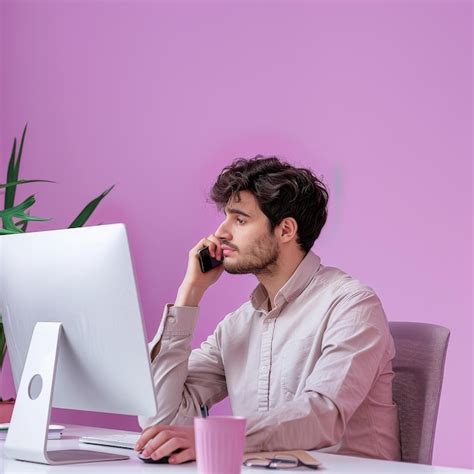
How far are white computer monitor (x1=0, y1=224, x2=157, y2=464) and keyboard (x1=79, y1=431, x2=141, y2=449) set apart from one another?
125 mm

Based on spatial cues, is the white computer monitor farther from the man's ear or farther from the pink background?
the pink background

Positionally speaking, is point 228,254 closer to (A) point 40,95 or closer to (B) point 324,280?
(B) point 324,280

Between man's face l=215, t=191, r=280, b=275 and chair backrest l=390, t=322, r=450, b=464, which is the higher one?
man's face l=215, t=191, r=280, b=275

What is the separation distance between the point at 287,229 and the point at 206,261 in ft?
0.81

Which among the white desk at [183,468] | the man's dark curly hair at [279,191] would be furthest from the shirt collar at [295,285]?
the white desk at [183,468]

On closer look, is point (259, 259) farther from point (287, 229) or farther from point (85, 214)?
point (85, 214)

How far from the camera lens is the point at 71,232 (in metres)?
1.75

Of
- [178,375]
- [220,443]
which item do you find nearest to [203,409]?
[178,375]

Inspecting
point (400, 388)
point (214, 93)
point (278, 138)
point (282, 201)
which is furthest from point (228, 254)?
point (214, 93)

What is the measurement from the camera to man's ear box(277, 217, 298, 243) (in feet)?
8.36

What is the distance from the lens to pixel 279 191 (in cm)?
253

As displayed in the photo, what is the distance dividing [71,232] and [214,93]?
2072 millimetres

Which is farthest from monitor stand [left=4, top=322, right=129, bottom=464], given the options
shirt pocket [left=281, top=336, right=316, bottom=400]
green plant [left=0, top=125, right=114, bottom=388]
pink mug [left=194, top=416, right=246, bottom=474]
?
green plant [left=0, top=125, right=114, bottom=388]

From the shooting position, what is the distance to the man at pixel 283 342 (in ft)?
6.60
